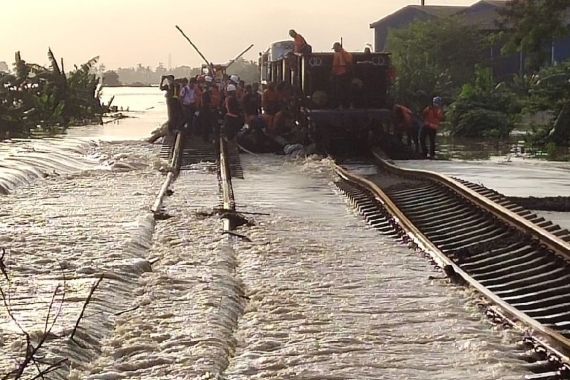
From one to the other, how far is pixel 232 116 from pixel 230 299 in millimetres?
16513

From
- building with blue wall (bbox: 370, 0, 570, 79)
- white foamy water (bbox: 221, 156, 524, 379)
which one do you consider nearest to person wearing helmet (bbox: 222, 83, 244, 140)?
white foamy water (bbox: 221, 156, 524, 379)

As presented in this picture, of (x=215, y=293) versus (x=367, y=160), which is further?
(x=367, y=160)

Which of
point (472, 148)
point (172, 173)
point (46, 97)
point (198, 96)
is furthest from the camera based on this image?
point (46, 97)

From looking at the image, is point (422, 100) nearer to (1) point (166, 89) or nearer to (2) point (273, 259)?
(1) point (166, 89)

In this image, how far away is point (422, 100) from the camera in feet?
119

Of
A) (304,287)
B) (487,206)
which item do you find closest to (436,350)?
(304,287)

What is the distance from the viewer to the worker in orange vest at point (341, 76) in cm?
2219

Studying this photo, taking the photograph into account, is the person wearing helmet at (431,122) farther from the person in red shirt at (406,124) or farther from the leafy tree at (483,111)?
the leafy tree at (483,111)

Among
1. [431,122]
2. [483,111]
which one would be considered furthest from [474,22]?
[431,122]

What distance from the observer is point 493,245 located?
9844 millimetres

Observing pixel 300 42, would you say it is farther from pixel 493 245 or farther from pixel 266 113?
pixel 493 245

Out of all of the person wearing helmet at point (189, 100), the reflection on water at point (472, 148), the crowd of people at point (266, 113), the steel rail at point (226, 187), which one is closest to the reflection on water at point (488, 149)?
the reflection on water at point (472, 148)

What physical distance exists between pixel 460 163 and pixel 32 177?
27.8 feet

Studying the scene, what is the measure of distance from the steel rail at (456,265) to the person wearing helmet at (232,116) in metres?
8.01
